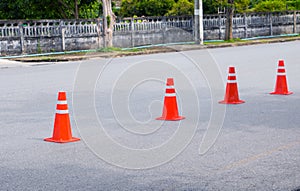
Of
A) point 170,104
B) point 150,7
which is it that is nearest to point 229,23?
point 150,7

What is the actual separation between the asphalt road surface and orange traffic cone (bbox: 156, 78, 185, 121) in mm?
180

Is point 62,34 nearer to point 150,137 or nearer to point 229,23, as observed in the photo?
point 229,23

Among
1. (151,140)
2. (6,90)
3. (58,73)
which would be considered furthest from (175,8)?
(151,140)

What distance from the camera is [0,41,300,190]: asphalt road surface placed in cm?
627

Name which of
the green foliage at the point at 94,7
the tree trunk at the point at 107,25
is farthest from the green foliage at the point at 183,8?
the tree trunk at the point at 107,25

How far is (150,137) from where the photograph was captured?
8539 mm

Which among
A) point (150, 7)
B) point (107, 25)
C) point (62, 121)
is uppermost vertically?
point (150, 7)

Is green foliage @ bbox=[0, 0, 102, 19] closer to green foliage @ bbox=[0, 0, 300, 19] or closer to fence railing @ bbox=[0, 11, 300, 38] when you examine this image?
green foliage @ bbox=[0, 0, 300, 19]

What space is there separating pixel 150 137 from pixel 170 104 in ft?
4.46

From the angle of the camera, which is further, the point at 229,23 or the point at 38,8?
the point at 38,8

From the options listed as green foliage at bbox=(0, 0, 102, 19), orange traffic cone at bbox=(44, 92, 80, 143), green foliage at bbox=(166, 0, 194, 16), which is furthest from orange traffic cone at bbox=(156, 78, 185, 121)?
green foliage at bbox=(166, 0, 194, 16)

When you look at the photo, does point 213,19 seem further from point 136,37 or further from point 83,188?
point 83,188

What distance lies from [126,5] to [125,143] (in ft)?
119

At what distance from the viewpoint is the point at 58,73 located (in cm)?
1878
